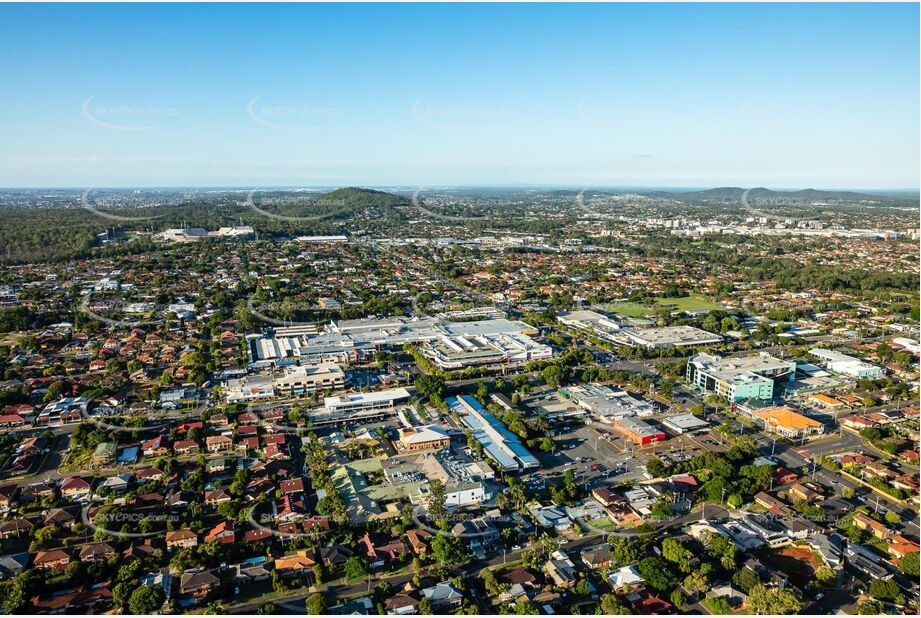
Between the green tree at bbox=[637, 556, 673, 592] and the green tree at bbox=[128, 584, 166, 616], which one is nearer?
the green tree at bbox=[128, 584, 166, 616]

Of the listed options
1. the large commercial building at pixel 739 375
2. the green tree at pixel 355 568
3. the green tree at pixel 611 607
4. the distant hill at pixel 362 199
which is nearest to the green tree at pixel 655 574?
the green tree at pixel 611 607

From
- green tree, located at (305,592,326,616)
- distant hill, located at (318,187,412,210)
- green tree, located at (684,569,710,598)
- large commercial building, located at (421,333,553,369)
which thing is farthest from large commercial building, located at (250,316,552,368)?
distant hill, located at (318,187,412,210)

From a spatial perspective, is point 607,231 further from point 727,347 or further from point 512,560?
point 512,560

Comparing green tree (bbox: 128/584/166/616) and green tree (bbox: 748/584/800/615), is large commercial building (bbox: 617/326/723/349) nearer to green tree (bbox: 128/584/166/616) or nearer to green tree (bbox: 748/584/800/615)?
green tree (bbox: 748/584/800/615)

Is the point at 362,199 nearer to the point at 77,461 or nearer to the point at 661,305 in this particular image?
the point at 661,305

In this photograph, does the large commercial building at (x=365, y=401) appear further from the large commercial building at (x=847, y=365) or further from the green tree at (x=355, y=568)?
the large commercial building at (x=847, y=365)

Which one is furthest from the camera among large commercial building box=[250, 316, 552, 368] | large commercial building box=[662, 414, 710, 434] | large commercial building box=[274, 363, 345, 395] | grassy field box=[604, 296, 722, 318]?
grassy field box=[604, 296, 722, 318]
